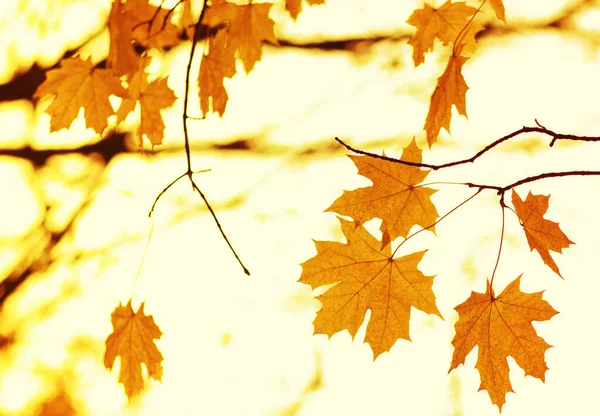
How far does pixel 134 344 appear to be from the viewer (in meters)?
1.11

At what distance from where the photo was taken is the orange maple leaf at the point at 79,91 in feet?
3.28

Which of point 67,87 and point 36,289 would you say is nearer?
point 67,87

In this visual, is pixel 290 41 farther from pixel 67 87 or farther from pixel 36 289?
pixel 36 289

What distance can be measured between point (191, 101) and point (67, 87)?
886 millimetres

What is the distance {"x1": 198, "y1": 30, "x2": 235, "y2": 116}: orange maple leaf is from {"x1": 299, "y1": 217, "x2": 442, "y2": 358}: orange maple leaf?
370mm

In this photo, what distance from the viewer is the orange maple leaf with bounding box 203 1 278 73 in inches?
41.7

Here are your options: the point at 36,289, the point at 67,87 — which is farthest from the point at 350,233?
the point at 36,289

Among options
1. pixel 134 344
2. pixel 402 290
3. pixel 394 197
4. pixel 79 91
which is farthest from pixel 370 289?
pixel 79 91

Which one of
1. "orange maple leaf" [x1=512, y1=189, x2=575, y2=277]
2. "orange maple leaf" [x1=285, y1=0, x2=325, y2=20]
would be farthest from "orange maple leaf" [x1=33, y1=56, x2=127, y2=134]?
"orange maple leaf" [x1=512, y1=189, x2=575, y2=277]

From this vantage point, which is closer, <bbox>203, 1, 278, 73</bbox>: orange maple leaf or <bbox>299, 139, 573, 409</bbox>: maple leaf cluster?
<bbox>299, 139, 573, 409</bbox>: maple leaf cluster

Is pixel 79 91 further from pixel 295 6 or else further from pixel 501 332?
pixel 501 332

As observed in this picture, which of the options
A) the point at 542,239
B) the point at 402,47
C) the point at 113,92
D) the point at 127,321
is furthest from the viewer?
the point at 402,47

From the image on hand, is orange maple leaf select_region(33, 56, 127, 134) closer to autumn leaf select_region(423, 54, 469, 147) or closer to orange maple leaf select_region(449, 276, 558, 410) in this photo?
autumn leaf select_region(423, 54, 469, 147)

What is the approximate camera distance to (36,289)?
1944mm
